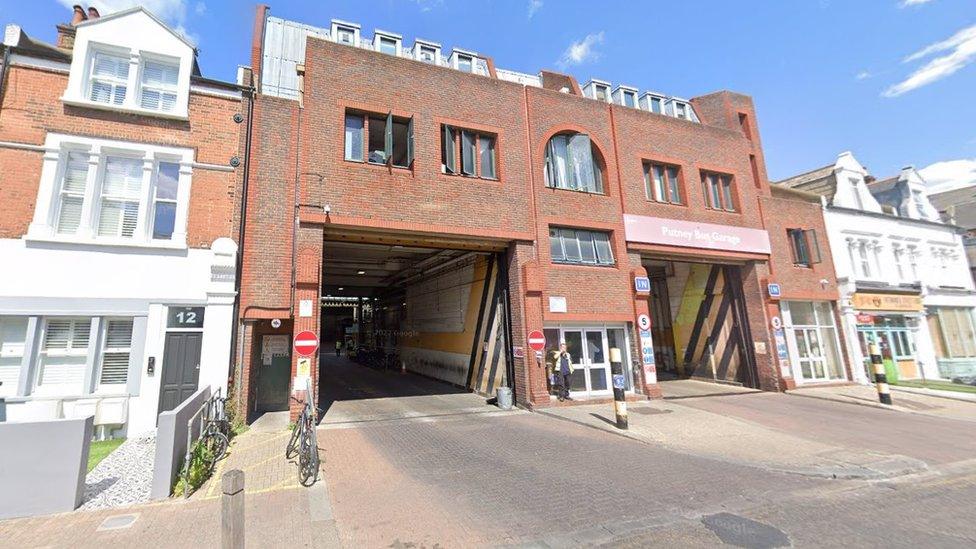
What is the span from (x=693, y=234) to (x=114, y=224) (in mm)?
17830

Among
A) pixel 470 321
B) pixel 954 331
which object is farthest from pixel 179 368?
pixel 954 331

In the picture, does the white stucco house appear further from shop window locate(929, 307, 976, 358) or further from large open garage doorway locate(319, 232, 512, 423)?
large open garage doorway locate(319, 232, 512, 423)

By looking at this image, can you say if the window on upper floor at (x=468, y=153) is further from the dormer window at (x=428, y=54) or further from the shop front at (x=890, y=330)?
the shop front at (x=890, y=330)

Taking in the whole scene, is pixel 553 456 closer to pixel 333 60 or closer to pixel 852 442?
pixel 852 442

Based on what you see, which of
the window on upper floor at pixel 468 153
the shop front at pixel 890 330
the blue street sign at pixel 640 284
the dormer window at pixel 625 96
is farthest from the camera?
the shop front at pixel 890 330

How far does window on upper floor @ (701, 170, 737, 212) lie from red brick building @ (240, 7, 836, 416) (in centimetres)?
7

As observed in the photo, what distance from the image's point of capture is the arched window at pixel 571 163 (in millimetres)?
14727

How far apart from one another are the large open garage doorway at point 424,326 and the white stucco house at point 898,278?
16038 millimetres

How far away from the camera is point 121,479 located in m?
6.61

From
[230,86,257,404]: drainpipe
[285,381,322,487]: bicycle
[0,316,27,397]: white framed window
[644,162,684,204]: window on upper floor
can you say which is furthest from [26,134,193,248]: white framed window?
[644,162,684,204]: window on upper floor

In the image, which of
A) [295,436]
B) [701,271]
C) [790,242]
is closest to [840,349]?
[790,242]

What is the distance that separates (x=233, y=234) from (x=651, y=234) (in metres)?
13.3

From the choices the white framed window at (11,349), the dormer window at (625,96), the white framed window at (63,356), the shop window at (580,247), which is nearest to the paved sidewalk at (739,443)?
the shop window at (580,247)

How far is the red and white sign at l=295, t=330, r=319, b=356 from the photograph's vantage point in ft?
32.6
